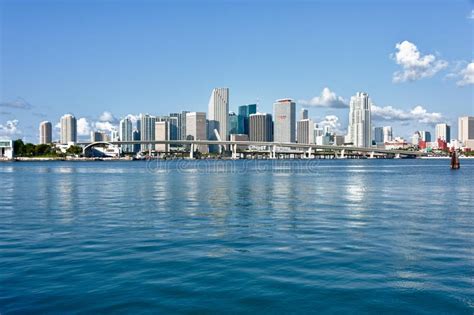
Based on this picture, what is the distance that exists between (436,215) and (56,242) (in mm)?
16958

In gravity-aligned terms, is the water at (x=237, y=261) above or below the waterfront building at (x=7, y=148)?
below

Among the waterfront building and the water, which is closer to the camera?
the water

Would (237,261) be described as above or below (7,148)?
below

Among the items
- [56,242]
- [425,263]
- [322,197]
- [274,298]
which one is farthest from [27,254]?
[322,197]

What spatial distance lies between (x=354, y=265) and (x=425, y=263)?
6.60 ft

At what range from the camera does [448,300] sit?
988cm

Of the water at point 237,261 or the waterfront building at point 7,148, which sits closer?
the water at point 237,261

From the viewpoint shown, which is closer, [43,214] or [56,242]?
[56,242]

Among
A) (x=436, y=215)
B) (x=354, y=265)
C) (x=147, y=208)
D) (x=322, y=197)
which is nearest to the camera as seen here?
(x=354, y=265)

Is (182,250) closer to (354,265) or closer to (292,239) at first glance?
(292,239)

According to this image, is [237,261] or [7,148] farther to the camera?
[7,148]

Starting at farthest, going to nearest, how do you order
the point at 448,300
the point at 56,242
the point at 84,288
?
the point at 56,242, the point at 84,288, the point at 448,300

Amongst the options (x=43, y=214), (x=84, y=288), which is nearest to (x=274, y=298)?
(x=84, y=288)

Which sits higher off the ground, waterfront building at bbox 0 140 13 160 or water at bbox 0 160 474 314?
waterfront building at bbox 0 140 13 160
